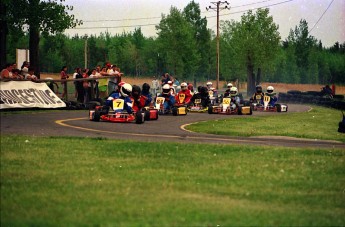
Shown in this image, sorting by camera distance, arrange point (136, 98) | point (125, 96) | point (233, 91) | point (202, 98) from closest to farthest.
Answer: point (125, 96) < point (136, 98) < point (202, 98) < point (233, 91)

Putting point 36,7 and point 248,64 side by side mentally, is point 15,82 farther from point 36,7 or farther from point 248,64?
point 248,64

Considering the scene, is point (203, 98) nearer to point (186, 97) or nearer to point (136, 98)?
Result: point (186, 97)

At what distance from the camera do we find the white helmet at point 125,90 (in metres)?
21.9

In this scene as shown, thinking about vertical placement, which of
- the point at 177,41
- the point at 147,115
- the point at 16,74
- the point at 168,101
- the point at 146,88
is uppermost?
the point at 177,41

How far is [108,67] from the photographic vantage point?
32031 millimetres

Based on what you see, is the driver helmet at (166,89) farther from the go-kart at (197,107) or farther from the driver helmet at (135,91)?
the driver helmet at (135,91)

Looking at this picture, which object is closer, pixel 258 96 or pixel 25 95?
pixel 25 95

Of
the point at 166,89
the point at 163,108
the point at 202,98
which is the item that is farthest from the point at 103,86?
the point at 202,98

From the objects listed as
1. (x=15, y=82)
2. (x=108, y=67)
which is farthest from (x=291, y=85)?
(x=15, y=82)

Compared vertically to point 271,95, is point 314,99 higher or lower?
lower

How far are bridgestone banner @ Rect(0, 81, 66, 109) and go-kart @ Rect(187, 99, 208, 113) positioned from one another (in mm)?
8112

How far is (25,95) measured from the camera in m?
24.3

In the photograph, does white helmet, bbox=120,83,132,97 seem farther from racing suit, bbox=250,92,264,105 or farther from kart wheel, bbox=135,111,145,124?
racing suit, bbox=250,92,264,105

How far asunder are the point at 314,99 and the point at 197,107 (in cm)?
1797
